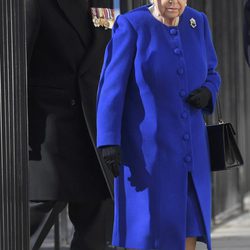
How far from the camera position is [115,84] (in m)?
5.34

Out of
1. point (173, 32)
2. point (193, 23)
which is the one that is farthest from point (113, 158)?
point (193, 23)

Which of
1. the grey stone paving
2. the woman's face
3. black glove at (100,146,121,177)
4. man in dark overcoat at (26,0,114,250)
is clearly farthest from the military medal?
the grey stone paving

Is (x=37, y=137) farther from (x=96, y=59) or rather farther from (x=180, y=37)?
(x=180, y=37)

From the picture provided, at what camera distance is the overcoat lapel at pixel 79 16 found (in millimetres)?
6082

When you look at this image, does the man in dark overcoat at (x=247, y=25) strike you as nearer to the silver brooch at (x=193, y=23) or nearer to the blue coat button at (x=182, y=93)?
the silver brooch at (x=193, y=23)

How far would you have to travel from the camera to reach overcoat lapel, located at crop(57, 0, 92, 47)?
6.08 metres

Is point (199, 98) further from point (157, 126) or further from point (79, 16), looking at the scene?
point (79, 16)

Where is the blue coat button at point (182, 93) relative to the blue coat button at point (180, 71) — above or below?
below

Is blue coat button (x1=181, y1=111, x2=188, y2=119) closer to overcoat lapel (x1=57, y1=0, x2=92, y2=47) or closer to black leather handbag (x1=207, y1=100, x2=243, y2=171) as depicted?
black leather handbag (x1=207, y1=100, x2=243, y2=171)

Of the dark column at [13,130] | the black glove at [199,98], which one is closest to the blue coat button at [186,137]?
the black glove at [199,98]

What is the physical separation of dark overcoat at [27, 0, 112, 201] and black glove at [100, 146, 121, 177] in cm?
78

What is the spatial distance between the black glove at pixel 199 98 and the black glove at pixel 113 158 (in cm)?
41

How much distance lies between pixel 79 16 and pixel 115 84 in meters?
0.91

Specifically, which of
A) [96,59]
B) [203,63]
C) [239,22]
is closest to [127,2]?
[96,59]
